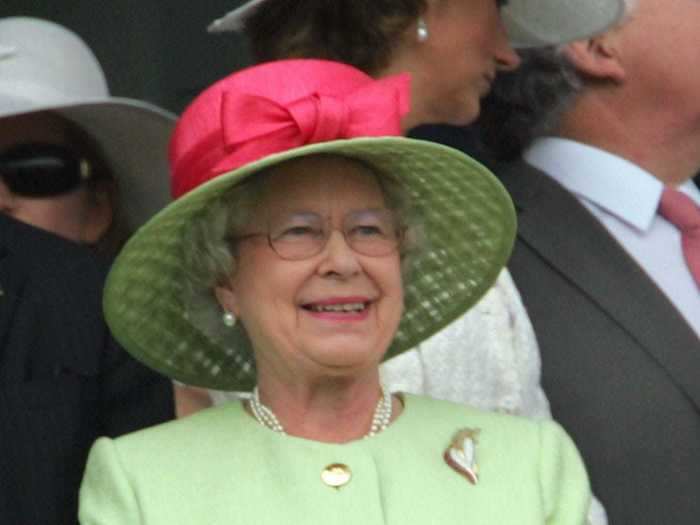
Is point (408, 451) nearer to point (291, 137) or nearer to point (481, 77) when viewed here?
point (291, 137)

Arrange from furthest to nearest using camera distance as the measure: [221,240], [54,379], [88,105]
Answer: [88,105], [54,379], [221,240]

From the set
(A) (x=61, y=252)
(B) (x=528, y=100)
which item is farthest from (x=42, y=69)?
(B) (x=528, y=100)

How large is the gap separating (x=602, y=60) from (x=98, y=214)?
44.8 inches

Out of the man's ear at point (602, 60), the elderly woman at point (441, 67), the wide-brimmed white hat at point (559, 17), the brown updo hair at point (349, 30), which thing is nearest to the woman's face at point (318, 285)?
the elderly woman at point (441, 67)

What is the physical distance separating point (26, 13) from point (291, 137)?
8.61ft

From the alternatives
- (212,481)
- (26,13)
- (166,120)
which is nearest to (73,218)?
(166,120)

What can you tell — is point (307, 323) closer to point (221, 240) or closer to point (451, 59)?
point (221, 240)

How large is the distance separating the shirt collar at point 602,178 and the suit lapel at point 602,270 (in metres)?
0.06

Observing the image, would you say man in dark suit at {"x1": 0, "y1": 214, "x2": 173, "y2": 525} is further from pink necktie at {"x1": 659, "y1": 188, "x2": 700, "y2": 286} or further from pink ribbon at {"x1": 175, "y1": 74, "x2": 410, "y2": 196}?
pink necktie at {"x1": 659, "y1": 188, "x2": 700, "y2": 286}

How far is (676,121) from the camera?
4.84 meters

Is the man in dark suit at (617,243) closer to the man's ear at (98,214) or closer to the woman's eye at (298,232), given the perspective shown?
the man's ear at (98,214)

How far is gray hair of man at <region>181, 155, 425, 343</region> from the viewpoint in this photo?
3.51 meters

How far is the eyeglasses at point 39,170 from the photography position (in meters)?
4.36

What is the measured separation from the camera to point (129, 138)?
4641 millimetres
